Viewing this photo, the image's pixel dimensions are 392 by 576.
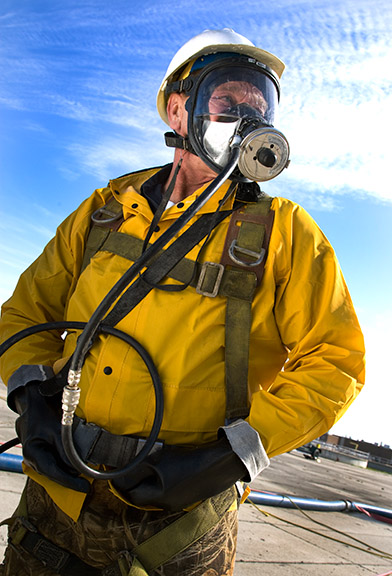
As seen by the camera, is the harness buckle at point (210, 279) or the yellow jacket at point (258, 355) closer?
the yellow jacket at point (258, 355)

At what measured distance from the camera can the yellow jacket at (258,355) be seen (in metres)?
1.51

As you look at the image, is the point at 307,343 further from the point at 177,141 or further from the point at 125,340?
the point at 177,141

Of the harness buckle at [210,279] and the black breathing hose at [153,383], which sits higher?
the harness buckle at [210,279]

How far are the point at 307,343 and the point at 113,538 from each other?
2.97 feet

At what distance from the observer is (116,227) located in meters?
Result: 1.92

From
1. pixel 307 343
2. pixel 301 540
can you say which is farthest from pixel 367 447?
pixel 307 343

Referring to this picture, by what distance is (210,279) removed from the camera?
5.32ft

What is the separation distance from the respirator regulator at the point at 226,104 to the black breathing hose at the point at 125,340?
0.24 m

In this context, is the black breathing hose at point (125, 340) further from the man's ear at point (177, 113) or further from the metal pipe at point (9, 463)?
the metal pipe at point (9, 463)

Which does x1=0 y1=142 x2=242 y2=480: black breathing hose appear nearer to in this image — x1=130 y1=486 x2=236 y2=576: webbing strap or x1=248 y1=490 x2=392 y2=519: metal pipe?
x1=130 y1=486 x2=236 y2=576: webbing strap

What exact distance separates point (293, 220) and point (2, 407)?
267 inches

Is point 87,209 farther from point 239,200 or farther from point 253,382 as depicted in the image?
point 253,382

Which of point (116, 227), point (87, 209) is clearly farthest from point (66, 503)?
point (87, 209)

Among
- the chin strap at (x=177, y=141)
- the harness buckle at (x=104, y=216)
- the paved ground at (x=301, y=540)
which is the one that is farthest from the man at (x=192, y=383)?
the paved ground at (x=301, y=540)
